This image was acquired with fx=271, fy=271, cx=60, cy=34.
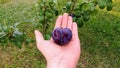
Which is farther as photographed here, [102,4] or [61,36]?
[102,4]

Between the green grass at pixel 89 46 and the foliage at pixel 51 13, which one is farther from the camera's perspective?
the green grass at pixel 89 46

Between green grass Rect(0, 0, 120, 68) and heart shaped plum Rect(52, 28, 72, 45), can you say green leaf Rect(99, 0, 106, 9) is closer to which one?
heart shaped plum Rect(52, 28, 72, 45)

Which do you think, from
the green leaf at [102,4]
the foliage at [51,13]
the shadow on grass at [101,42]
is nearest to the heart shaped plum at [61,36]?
the foliage at [51,13]

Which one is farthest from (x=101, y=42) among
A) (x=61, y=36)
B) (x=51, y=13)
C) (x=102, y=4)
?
(x=61, y=36)

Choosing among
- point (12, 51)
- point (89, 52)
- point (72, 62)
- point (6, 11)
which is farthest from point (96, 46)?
point (72, 62)

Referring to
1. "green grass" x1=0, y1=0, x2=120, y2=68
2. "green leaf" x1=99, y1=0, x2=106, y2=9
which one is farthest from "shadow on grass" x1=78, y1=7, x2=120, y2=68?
"green leaf" x1=99, y1=0, x2=106, y2=9

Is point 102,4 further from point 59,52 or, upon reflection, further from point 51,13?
point 59,52

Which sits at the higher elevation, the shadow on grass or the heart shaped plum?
the heart shaped plum

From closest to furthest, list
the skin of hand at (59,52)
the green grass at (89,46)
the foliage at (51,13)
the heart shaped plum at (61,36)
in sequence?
the skin of hand at (59,52) < the heart shaped plum at (61,36) < the foliage at (51,13) < the green grass at (89,46)

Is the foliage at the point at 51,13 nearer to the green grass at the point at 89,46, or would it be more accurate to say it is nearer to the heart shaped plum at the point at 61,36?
the heart shaped plum at the point at 61,36
